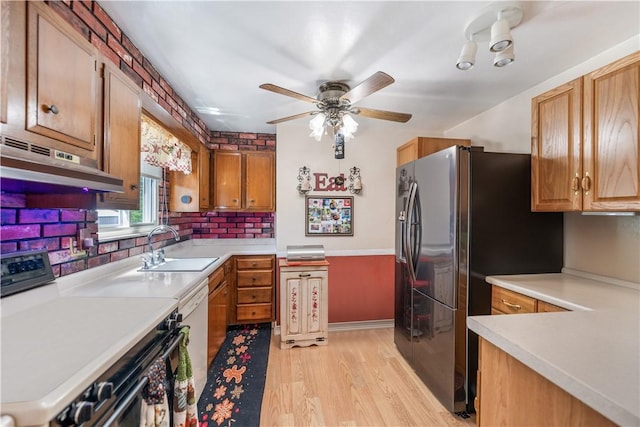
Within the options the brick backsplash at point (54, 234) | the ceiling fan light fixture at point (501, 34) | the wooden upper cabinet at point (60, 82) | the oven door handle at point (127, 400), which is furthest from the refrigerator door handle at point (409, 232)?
the brick backsplash at point (54, 234)

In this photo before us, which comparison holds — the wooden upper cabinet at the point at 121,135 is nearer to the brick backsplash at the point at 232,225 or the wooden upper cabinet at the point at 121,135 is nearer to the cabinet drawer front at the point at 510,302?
the brick backsplash at the point at 232,225

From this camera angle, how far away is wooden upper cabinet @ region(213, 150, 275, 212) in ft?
10.7

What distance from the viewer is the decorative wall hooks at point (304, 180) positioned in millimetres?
3074

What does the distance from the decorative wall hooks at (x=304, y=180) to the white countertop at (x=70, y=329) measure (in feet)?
5.34

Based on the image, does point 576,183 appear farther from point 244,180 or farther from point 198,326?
point 244,180

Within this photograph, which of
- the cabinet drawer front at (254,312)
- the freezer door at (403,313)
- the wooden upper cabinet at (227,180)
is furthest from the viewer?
the wooden upper cabinet at (227,180)

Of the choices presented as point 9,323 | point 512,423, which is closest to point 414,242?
point 512,423

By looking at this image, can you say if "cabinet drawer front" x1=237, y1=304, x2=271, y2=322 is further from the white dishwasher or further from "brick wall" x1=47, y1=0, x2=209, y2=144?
"brick wall" x1=47, y1=0, x2=209, y2=144

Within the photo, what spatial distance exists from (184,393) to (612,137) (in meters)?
2.49

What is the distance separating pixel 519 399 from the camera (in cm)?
80

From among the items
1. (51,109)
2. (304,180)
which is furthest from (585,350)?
(304,180)

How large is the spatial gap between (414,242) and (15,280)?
7.67ft

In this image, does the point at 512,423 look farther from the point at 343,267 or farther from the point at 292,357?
the point at 343,267

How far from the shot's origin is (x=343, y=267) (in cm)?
314
